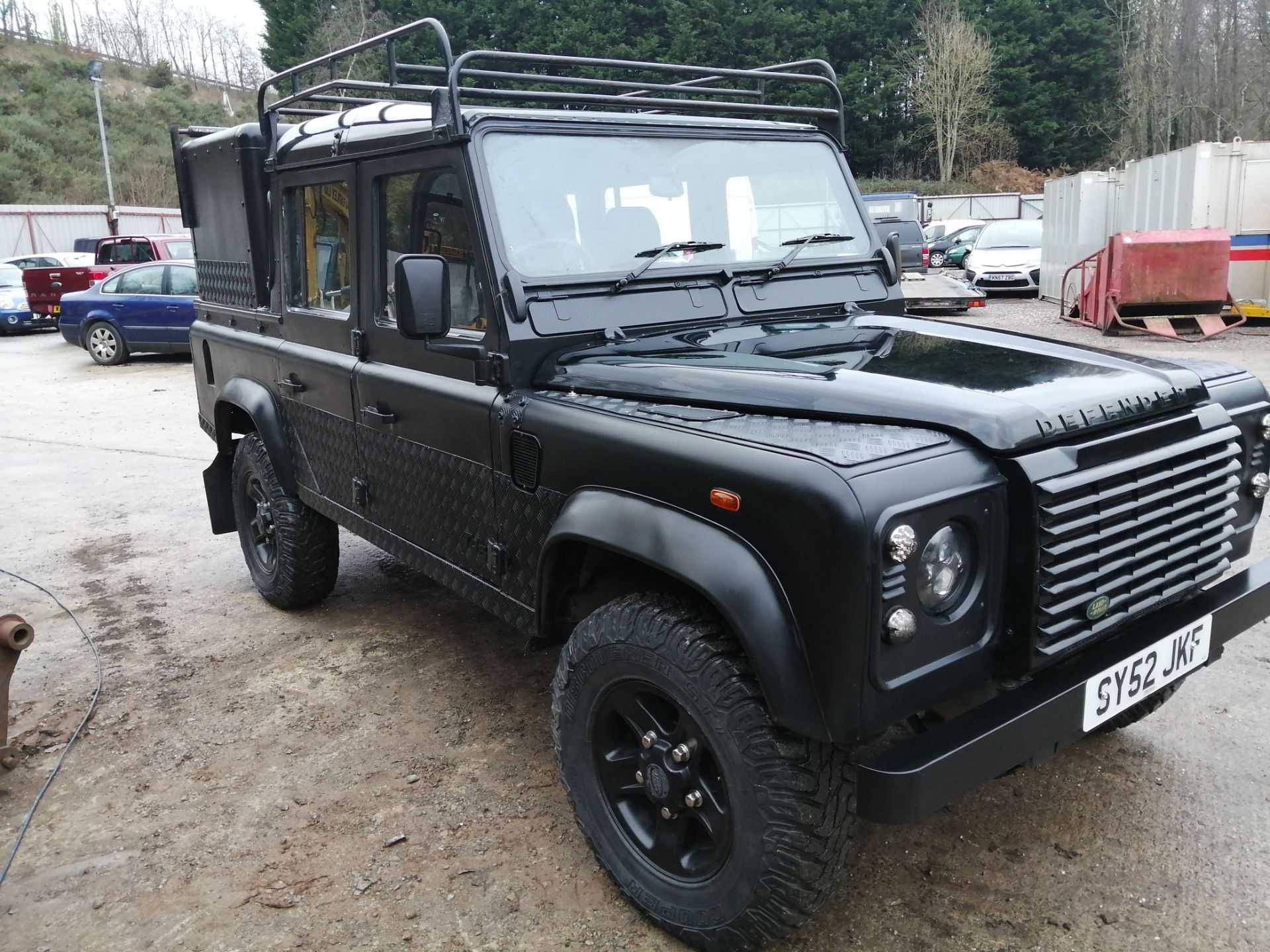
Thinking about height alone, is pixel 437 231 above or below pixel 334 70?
below

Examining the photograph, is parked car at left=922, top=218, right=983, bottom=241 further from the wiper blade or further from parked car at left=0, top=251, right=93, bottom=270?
the wiper blade

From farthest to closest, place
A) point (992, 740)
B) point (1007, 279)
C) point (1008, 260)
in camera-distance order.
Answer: point (1008, 260), point (1007, 279), point (992, 740)

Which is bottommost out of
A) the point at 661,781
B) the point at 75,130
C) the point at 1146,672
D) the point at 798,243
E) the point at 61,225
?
the point at 661,781

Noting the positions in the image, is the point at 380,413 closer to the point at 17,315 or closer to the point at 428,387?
the point at 428,387

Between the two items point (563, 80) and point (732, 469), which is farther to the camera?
point (563, 80)

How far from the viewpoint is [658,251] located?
126 inches

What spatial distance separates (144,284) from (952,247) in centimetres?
1873

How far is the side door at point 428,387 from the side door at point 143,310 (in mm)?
12461

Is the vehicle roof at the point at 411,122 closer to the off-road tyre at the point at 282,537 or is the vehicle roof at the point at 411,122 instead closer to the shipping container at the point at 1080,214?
the off-road tyre at the point at 282,537

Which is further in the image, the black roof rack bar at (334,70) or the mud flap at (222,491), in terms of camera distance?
the mud flap at (222,491)

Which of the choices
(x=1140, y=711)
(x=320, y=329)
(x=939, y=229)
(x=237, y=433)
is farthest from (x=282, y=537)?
(x=939, y=229)

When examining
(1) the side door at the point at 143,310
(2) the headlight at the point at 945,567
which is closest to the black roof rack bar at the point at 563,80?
(2) the headlight at the point at 945,567

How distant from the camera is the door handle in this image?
3.56 m

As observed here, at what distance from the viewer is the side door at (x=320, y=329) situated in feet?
12.4
